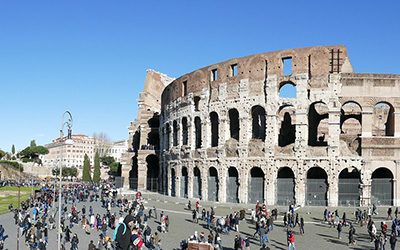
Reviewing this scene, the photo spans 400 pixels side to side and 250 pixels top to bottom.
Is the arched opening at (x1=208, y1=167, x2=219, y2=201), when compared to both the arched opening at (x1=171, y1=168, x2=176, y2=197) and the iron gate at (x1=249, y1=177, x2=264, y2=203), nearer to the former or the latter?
the iron gate at (x1=249, y1=177, x2=264, y2=203)

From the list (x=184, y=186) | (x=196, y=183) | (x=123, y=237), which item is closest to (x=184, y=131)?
(x=184, y=186)

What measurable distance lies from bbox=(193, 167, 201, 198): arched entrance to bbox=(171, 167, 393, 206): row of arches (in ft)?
4.47

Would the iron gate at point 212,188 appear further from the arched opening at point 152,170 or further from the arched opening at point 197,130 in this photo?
the arched opening at point 152,170

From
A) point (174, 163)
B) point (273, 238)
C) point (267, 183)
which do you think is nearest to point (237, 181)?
point (267, 183)

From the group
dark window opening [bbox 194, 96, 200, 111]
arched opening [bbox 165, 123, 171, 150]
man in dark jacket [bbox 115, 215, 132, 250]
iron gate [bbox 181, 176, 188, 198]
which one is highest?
dark window opening [bbox 194, 96, 200, 111]

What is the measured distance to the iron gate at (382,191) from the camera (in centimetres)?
3534

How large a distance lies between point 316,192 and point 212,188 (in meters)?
9.25

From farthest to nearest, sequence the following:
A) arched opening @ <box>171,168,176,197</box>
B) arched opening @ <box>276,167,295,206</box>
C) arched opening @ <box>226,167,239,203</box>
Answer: arched opening @ <box>171,168,176,197</box>, arched opening @ <box>226,167,239,203</box>, arched opening @ <box>276,167,295,206</box>

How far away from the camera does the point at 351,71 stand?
3784 centimetres

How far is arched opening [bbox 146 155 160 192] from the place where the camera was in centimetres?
5651

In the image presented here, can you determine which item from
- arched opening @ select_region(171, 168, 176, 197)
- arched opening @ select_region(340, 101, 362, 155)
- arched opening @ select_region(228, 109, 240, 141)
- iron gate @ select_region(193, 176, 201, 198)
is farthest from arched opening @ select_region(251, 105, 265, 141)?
arched opening @ select_region(171, 168, 176, 197)

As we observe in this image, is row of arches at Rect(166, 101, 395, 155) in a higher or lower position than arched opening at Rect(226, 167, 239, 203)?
higher

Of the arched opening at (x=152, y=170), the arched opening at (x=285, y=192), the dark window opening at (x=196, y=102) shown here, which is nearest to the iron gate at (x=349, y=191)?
the arched opening at (x=285, y=192)

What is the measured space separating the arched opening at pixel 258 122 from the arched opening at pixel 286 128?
1581 mm
